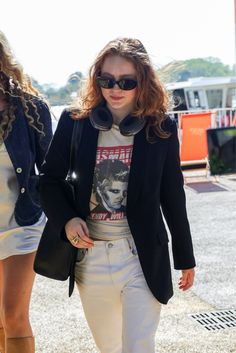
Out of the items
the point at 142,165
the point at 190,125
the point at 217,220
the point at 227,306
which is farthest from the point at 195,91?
the point at 142,165

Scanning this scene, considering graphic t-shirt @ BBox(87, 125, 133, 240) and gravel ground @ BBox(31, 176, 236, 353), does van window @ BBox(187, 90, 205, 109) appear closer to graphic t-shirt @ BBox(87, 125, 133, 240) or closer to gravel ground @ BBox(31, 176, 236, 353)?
gravel ground @ BBox(31, 176, 236, 353)

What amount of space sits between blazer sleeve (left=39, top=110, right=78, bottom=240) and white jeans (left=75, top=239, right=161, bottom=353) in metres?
0.23

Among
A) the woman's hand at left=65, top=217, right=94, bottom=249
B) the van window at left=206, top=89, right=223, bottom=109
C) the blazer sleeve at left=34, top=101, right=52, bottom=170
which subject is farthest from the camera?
the van window at left=206, top=89, right=223, bottom=109

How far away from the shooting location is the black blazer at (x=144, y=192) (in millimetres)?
2637

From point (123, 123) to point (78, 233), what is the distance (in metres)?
0.50

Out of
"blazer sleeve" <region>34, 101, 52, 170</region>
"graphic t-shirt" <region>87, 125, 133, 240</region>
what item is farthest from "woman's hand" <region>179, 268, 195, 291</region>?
"blazer sleeve" <region>34, 101, 52, 170</region>

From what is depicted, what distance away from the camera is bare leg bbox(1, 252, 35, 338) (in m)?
3.04

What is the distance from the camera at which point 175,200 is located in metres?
2.73

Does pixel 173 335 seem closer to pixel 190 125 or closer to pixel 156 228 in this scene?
pixel 156 228

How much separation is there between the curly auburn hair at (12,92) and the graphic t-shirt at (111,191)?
0.62 metres

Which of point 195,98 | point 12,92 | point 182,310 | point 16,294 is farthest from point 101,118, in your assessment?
point 195,98

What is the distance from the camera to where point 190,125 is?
11.8 metres

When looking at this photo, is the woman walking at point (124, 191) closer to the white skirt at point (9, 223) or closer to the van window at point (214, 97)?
the white skirt at point (9, 223)

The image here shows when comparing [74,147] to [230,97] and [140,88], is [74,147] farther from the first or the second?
[230,97]
